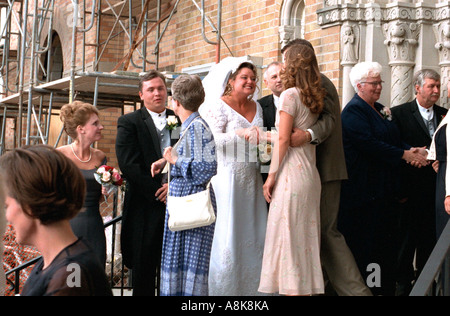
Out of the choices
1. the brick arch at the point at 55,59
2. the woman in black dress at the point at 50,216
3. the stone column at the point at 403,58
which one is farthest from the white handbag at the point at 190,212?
the brick arch at the point at 55,59

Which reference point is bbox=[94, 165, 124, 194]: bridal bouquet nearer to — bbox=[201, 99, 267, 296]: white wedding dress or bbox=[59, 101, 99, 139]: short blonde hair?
bbox=[59, 101, 99, 139]: short blonde hair

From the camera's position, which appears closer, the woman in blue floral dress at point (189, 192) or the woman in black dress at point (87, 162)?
the woman in blue floral dress at point (189, 192)

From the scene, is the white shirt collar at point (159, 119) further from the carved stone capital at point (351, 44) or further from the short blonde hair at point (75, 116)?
the carved stone capital at point (351, 44)

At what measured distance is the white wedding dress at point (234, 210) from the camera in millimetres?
5477

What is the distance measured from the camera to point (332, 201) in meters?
5.08

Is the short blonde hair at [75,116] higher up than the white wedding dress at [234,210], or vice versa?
the short blonde hair at [75,116]

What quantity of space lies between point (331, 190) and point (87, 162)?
1.73 m

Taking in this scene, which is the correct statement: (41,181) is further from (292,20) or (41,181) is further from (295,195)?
(292,20)

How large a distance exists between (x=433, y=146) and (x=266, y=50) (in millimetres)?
3476

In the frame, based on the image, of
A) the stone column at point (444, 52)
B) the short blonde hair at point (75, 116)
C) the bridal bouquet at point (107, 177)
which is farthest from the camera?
the stone column at point (444, 52)

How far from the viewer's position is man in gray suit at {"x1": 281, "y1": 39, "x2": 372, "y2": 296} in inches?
191

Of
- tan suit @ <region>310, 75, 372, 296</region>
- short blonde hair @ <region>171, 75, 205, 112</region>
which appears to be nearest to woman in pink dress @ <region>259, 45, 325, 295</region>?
tan suit @ <region>310, 75, 372, 296</region>

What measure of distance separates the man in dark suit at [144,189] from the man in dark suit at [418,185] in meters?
1.90

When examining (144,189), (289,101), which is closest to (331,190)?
(289,101)
